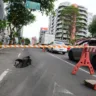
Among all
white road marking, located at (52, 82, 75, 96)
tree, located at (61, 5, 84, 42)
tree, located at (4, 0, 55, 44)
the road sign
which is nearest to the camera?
white road marking, located at (52, 82, 75, 96)

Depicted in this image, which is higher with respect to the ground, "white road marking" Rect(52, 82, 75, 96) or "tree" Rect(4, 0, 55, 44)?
"tree" Rect(4, 0, 55, 44)

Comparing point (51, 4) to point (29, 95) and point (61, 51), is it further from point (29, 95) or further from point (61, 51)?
point (29, 95)

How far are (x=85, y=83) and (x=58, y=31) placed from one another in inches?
5712

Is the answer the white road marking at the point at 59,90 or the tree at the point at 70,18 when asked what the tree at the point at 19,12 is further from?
the white road marking at the point at 59,90

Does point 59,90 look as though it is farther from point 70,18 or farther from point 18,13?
point 70,18


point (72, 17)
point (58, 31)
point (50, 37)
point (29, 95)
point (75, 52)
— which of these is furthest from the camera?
point (58, 31)

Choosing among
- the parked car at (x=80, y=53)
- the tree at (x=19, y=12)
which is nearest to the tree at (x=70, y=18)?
the tree at (x=19, y=12)

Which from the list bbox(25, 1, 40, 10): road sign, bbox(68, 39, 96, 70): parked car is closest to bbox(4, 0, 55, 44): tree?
bbox(25, 1, 40, 10): road sign

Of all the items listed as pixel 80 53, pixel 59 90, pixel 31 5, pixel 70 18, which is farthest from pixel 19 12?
pixel 59 90

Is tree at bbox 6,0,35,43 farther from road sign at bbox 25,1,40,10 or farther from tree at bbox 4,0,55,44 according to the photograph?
road sign at bbox 25,1,40,10

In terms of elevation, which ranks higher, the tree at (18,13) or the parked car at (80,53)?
the tree at (18,13)

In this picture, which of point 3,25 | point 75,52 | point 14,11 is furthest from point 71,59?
point 14,11

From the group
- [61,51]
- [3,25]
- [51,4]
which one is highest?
[51,4]

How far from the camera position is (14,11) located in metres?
51.2
